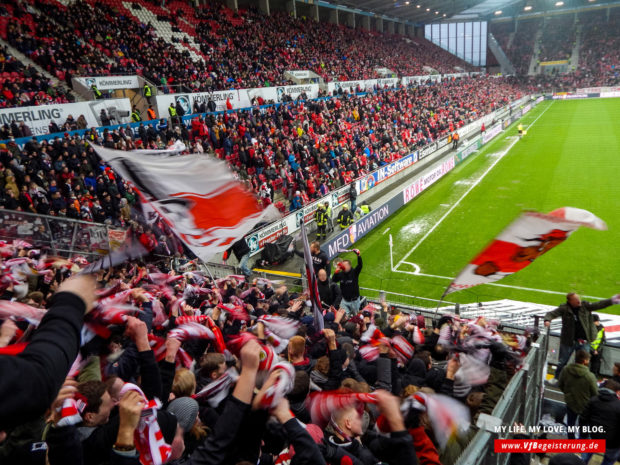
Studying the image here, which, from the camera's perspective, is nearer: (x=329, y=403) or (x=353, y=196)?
(x=329, y=403)

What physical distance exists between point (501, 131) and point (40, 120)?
38622 millimetres

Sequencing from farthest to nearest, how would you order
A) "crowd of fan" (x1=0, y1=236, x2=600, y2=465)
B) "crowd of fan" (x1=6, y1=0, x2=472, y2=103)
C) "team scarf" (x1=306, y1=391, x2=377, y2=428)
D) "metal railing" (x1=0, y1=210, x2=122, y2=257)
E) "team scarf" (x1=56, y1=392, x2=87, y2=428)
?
"crowd of fan" (x1=6, y1=0, x2=472, y2=103), "metal railing" (x1=0, y1=210, x2=122, y2=257), "team scarf" (x1=306, y1=391, x2=377, y2=428), "team scarf" (x1=56, y1=392, x2=87, y2=428), "crowd of fan" (x1=0, y1=236, x2=600, y2=465)

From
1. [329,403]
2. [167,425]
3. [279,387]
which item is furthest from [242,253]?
[279,387]

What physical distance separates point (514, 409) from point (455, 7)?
73.9 meters

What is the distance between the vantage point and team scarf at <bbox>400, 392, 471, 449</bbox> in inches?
126

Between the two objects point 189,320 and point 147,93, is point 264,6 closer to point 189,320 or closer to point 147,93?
point 147,93

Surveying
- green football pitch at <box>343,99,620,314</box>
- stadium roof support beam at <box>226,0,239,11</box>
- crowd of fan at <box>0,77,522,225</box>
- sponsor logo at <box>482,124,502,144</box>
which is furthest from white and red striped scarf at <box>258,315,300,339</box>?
stadium roof support beam at <box>226,0,239,11</box>

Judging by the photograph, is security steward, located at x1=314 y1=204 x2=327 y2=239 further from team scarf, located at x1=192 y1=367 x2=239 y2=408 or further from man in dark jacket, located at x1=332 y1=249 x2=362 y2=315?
team scarf, located at x1=192 y1=367 x2=239 y2=408

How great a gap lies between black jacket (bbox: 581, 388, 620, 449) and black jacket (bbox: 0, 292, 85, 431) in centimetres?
556

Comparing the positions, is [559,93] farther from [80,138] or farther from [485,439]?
[485,439]

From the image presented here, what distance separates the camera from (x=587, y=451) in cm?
497

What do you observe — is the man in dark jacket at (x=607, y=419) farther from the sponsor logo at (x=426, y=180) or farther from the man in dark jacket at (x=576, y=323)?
the sponsor logo at (x=426, y=180)

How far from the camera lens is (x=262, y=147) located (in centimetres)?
1983

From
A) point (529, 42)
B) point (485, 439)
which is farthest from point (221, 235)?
point (529, 42)
